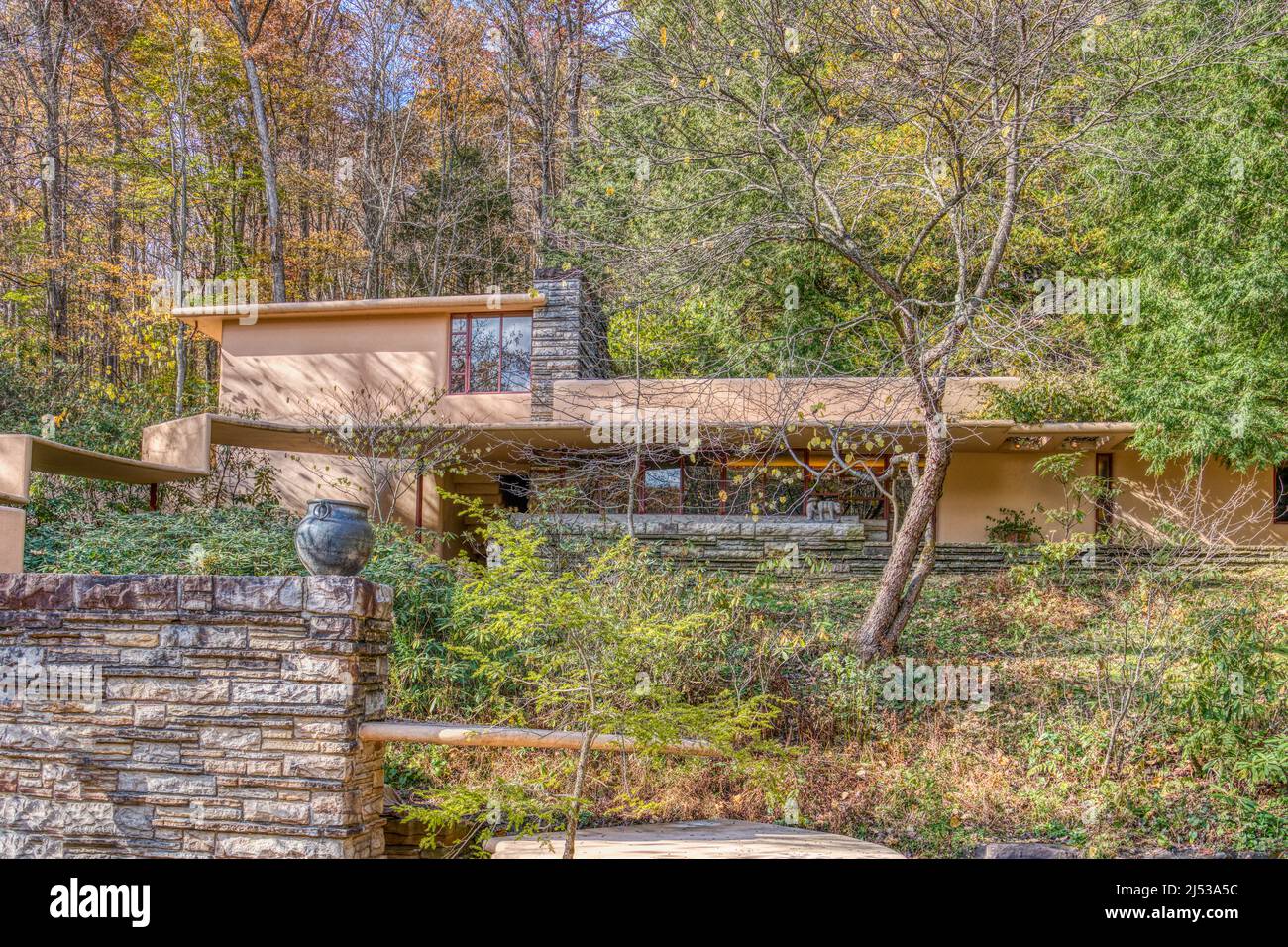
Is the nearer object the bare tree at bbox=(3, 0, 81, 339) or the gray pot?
the gray pot

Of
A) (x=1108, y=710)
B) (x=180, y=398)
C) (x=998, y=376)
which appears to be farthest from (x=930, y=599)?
(x=180, y=398)

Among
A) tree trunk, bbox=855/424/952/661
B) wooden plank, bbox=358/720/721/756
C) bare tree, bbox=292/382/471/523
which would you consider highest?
bare tree, bbox=292/382/471/523

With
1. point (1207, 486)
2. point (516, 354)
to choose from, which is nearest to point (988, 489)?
point (1207, 486)

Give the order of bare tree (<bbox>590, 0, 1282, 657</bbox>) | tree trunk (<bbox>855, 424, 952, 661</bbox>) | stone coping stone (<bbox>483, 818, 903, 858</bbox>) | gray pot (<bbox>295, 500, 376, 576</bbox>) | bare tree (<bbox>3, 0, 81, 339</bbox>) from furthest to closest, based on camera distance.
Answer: bare tree (<bbox>3, 0, 81, 339</bbox>) < tree trunk (<bbox>855, 424, 952, 661</bbox>) < bare tree (<bbox>590, 0, 1282, 657</bbox>) < gray pot (<bbox>295, 500, 376, 576</bbox>) < stone coping stone (<bbox>483, 818, 903, 858</bbox>)

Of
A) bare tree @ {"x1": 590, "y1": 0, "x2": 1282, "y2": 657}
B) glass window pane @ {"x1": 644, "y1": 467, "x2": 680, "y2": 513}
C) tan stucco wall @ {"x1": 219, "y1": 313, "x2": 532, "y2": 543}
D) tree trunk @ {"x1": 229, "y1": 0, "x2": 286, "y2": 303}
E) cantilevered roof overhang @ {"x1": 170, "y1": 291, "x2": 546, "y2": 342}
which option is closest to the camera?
bare tree @ {"x1": 590, "y1": 0, "x2": 1282, "y2": 657}

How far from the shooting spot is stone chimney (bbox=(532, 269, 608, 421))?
14383 mm

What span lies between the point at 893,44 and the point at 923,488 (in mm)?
3788

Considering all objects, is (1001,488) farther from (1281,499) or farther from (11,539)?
(11,539)

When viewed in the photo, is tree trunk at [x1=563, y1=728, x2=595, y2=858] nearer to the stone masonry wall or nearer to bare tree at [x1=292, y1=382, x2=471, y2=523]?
the stone masonry wall

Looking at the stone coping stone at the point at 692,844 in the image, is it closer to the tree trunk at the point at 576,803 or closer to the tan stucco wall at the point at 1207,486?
the tree trunk at the point at 576,803

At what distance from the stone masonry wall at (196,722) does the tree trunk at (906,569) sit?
4.70 meters

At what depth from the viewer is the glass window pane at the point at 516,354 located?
15133 mm

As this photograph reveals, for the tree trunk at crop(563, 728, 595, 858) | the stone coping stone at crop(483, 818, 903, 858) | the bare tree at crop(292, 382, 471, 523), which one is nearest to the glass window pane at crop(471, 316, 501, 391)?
the bare tree at crop(292, 382, 471, 523)

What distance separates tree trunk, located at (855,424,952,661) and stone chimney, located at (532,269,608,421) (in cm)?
671
